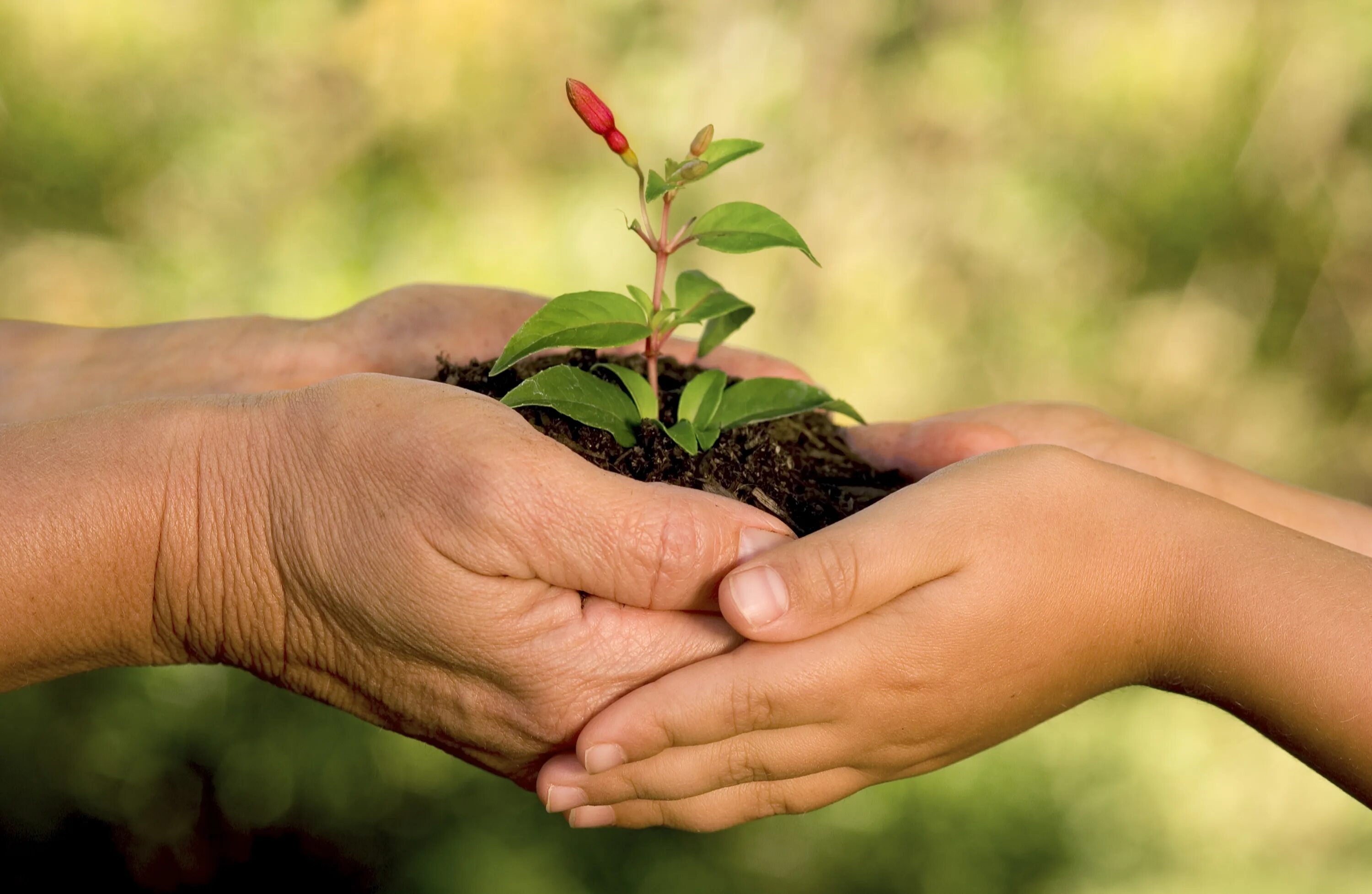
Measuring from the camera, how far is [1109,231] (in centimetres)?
259

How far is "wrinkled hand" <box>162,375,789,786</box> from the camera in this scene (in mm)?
1131

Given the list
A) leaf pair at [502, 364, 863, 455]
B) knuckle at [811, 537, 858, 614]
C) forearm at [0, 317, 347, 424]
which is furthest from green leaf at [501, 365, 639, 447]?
forearm at [0, 317, 347, 424]

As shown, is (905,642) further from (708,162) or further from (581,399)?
(708,162)

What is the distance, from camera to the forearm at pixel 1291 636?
1233mm

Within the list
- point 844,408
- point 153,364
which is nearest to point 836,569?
point 844,408

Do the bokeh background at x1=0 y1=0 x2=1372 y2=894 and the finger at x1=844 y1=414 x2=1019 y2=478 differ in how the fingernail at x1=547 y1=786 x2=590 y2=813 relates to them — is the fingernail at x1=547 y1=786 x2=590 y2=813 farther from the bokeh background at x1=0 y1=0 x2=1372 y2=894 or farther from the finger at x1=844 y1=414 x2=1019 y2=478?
the bokeh background at x1=0 y1=0 x2=1372 y2=894

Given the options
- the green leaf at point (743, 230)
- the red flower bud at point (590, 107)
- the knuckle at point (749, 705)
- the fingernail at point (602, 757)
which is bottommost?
the fingernail at point (602, 757)

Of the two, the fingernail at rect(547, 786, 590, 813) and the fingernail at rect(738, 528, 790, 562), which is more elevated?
the fingernail at rect(738, 528, 790, 562)

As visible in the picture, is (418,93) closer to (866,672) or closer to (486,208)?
(486,208)

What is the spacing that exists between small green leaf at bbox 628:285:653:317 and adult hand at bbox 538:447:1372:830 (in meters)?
0.43

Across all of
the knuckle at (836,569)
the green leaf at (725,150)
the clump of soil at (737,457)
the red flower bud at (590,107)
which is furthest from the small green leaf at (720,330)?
the knuckle at (836,569)

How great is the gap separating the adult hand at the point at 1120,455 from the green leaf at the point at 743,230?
0.46 meters

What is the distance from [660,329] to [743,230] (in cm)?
18

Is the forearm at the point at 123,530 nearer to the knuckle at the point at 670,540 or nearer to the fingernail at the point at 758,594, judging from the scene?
the knuckle at the point at 670,540
